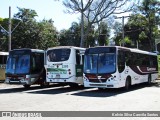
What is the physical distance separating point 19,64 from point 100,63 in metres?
5.84

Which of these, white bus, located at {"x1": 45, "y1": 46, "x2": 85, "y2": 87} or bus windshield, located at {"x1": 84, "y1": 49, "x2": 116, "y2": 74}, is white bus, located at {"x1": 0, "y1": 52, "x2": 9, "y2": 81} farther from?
bus windshield, located at {"x1": 84, "y1": 49, "x2": 116, "y2": 74}

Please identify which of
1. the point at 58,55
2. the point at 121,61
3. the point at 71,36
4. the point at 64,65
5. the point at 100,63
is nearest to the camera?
the point at 100,63

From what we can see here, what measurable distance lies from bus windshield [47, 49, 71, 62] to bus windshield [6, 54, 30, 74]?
1.56 meters

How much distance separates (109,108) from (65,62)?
8.85m

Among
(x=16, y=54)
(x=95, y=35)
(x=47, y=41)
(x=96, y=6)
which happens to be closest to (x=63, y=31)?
(x=95, y=35)

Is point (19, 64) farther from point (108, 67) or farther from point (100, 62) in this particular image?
point (108, 67)

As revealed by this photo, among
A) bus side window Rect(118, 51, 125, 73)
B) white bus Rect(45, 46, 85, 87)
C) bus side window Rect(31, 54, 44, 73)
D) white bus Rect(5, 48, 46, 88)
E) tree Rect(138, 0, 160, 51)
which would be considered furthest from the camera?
tree Rect(138, 0, 160, 51)

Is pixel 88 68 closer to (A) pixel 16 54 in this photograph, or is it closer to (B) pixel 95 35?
(A) pixel 16 54

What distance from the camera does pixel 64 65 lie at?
2080 cm

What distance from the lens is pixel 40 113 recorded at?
435 inches

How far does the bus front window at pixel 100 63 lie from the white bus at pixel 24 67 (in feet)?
13.3

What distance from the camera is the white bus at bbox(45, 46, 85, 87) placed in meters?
20.7

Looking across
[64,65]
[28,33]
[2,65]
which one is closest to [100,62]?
[64,65]

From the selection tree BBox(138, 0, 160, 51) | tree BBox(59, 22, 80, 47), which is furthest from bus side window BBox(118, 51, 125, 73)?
tree BBox(59, 22, 80, 47)
